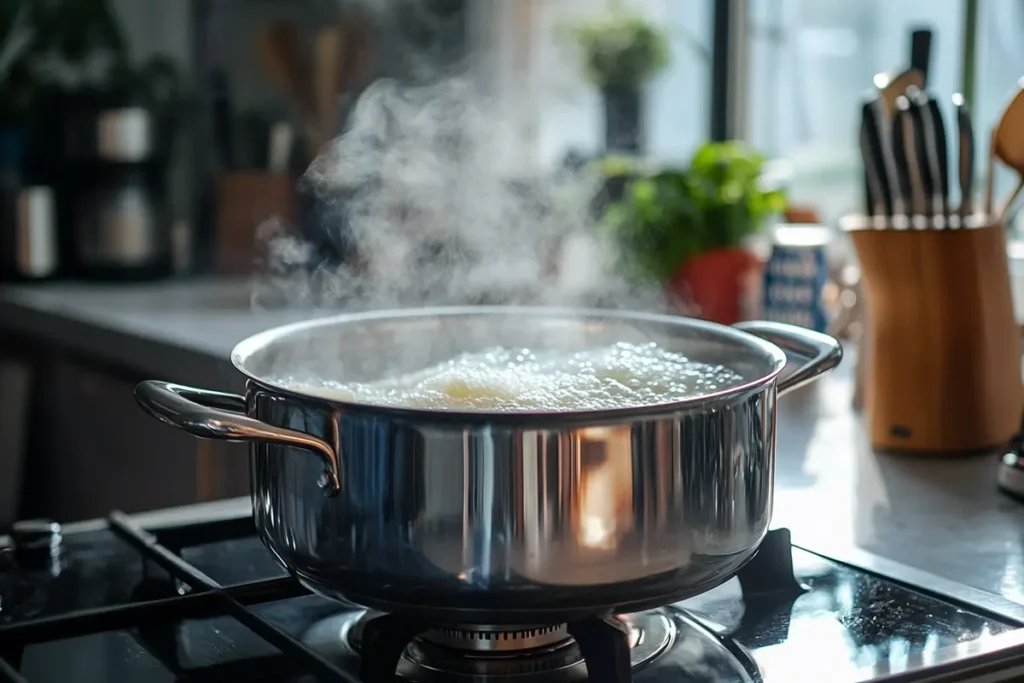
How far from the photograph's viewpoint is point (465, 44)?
2453 mm

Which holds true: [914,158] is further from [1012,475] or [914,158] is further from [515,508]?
[515,508]

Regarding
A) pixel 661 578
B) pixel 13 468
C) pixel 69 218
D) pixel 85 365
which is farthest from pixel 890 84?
pixel 69 218

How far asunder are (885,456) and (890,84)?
33 centimetres

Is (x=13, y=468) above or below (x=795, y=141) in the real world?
below

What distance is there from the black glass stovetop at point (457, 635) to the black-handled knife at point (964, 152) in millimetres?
438

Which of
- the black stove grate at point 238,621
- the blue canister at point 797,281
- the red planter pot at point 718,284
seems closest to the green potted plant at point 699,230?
the red planter pot at point 718,284

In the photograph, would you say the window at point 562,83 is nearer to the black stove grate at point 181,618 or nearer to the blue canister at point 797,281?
the blue canister at point 797,281

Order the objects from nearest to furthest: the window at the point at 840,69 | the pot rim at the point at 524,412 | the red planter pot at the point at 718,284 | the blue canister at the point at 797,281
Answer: the pot rim at the point at 524,412 < the blue canister at the point at 797,281 < the red planter pot at the point at 718,284 < the window at the point at 840,69

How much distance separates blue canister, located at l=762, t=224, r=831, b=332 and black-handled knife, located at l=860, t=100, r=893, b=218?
43 centimetres

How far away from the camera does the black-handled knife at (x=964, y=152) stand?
1.01 meters

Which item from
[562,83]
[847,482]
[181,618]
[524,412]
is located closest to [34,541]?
[181,618]

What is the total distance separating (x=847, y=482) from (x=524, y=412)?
21.3 inches

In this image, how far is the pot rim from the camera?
50 cm

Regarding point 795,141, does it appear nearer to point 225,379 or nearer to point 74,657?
point 225,379
